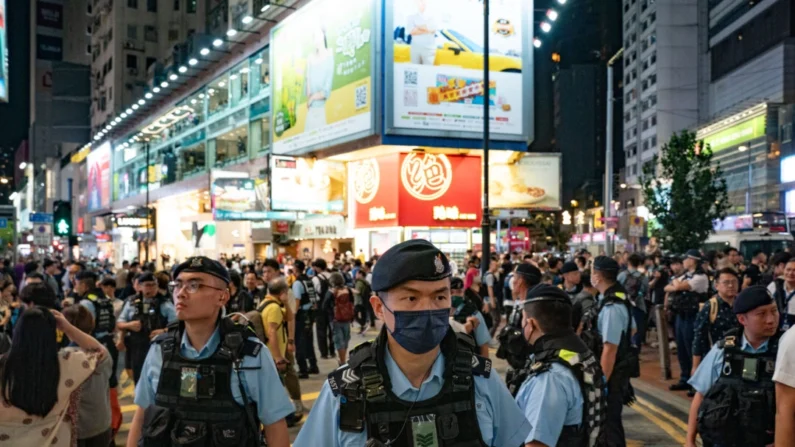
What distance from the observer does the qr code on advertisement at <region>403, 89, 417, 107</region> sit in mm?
24109

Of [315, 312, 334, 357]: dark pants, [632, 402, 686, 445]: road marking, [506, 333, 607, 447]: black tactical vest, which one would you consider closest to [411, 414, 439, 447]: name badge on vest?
[506, 333, 607, 447]: black tactical vest

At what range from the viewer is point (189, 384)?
3.61 metres

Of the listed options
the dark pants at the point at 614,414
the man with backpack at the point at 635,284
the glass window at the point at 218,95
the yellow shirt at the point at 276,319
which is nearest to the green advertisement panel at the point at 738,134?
the man with backpack at the point at 635,284

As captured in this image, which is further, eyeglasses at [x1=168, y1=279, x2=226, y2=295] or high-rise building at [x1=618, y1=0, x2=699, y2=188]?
high-rise building at [x1=618, y1=0, x2=699, y2=188]

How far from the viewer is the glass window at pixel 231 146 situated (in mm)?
39825

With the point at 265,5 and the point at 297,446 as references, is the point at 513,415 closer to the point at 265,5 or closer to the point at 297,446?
the point at 297,446

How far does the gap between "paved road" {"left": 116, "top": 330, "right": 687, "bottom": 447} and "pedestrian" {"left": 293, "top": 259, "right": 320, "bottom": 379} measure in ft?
1.10

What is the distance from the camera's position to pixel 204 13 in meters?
71.6

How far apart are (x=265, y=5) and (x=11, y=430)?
3047cm

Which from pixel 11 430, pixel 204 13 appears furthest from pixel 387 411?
pixel 204 13

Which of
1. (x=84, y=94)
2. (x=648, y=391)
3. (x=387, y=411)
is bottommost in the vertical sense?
(x=648, y=391)

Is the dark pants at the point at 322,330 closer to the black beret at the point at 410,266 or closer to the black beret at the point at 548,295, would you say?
the black beret at the point at 548,295

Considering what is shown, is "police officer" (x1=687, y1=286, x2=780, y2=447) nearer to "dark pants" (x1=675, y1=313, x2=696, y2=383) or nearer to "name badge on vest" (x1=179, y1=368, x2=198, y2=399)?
"name badge on vest" (x1=179, y1=368, x2=198, y2=399)

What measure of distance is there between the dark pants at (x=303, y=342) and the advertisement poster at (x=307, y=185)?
1722 cm
